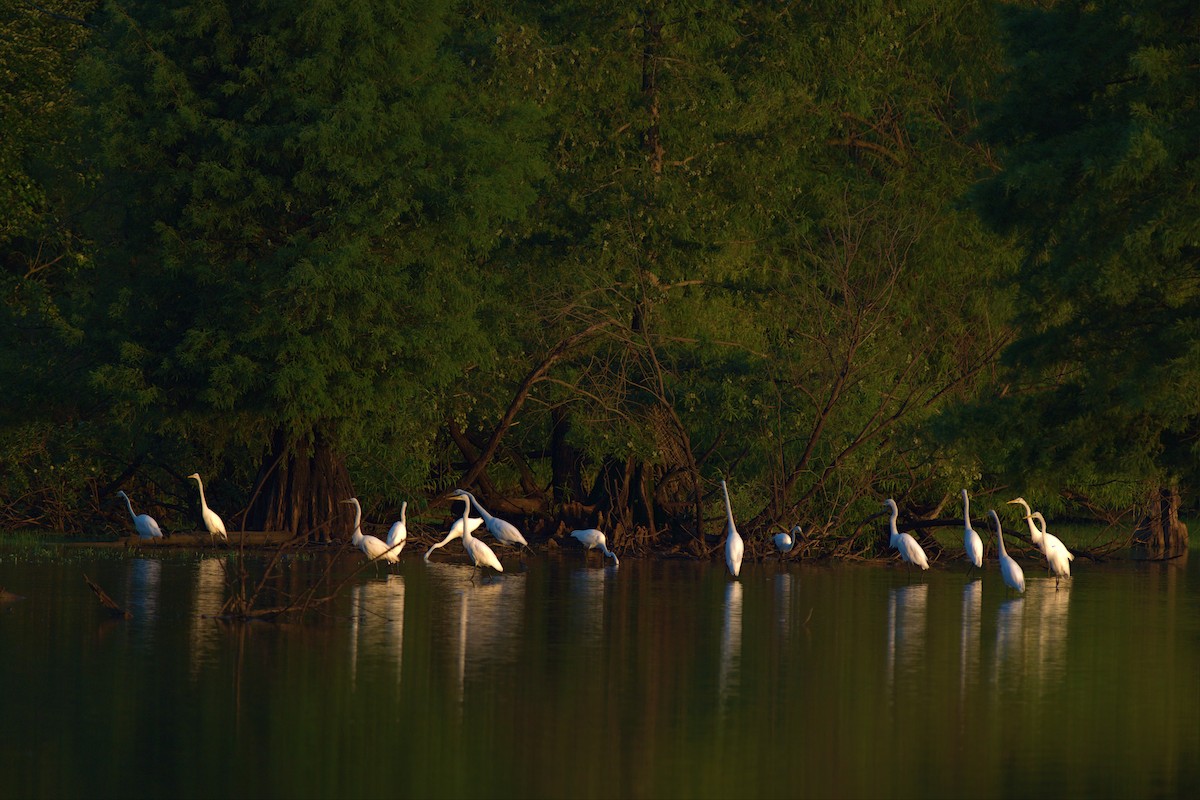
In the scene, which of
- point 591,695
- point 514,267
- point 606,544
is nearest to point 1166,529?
point 606,544

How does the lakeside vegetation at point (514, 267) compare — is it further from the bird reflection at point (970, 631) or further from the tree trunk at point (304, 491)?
the bird reflection at point (970, 631)

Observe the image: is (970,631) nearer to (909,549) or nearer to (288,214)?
(909,549)

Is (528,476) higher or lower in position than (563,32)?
lower

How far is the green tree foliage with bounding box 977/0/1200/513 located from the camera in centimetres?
2350

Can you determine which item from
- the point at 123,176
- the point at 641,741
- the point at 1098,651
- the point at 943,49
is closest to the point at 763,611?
the point at 1098,651

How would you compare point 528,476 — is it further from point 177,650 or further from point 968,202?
point 177,650

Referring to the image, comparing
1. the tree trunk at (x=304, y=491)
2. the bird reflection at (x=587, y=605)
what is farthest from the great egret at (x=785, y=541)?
the tree trunk at (x=304, y=491)

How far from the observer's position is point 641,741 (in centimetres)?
1362

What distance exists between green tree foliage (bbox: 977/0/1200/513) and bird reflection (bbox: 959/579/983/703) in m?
1.82

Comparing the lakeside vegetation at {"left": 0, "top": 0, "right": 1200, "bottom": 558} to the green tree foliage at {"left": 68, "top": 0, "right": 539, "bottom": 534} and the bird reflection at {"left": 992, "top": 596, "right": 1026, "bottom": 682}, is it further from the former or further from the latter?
the bird reflection at {"left": 992, "top": 596, "right": 1026, "bottom": 682}

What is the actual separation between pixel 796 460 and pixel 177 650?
59.6ft

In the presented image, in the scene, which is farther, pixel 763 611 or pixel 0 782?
pixel 763 611

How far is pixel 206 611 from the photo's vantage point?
20.9 meters

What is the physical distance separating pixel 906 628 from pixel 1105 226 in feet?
20.5
